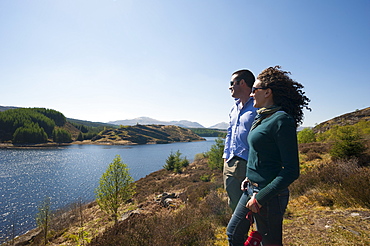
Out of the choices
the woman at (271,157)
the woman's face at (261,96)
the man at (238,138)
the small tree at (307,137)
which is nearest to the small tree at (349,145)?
the man at (238,138)

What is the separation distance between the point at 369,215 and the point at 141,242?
4.54 metres

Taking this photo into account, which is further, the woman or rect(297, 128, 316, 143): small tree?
rect(297, 128, 316, 143): small tree

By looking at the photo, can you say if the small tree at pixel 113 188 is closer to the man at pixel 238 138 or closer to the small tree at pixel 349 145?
the man at pixel 238 138

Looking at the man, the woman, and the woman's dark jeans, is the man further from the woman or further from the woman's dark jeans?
the woman's dark jeans

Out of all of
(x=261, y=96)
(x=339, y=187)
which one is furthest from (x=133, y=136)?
(x=261, y=96)

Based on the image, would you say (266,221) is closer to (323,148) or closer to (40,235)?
(323,148)

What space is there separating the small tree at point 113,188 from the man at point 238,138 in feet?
31.9

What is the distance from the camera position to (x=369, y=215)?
3240 millimetres

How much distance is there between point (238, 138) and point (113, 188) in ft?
34.1

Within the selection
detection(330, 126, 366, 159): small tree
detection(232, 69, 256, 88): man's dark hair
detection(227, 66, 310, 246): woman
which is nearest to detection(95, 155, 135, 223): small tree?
detection(232, 69, 256, 88): man's dark hair

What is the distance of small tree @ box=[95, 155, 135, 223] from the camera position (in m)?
10.2

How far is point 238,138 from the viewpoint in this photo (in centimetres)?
213

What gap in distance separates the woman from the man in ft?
1.15

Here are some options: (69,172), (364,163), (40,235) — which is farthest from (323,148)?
(69,172)
